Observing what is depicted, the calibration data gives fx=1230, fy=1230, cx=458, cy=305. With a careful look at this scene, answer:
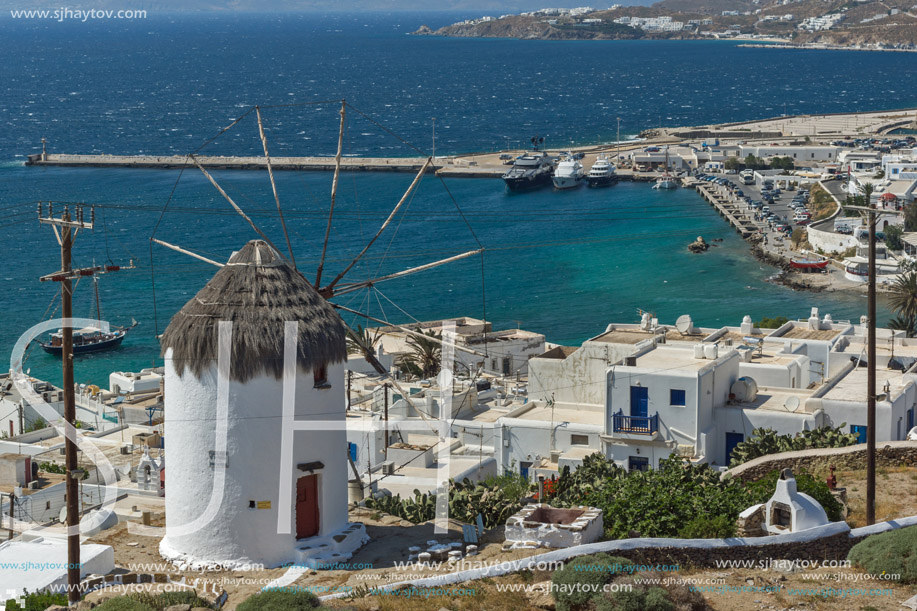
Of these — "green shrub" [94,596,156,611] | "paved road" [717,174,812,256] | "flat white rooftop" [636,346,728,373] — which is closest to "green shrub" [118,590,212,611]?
"green shrub" [94,596,156,611]

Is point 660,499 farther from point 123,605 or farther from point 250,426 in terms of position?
point 123,605

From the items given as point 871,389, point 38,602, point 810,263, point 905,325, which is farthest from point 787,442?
point 810,263

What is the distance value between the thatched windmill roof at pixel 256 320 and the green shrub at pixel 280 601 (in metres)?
3.87

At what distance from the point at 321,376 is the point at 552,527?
4677mm

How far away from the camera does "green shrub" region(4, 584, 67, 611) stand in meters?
18.2

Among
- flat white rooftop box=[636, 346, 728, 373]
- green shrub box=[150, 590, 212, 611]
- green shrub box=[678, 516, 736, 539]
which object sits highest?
flat white rooftop box=[636, 346, 728, 373]

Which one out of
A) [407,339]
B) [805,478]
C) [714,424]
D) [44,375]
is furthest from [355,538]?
[44,375]

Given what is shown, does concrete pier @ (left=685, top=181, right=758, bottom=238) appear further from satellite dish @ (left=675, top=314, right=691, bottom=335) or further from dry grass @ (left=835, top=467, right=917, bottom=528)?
dry grass @ (left=835, top=467, right=917, bottom=528)

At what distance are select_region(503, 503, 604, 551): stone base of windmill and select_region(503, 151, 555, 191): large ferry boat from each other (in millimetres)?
113419

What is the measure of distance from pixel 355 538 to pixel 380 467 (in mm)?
8579

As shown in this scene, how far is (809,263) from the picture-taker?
88812 millimetres

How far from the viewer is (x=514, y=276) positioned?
92875mm

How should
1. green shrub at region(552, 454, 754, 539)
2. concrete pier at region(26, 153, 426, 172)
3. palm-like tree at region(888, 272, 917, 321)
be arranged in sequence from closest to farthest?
green shrub at region(552, 454, 754, 539), palm-like tree at region(888, 272, 917, 321), concrete pier at region(26, 153, 426, 172)

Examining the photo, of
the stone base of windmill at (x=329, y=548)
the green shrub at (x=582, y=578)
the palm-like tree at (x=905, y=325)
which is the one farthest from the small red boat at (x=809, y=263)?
the green shrub at (x=582, y=578)
